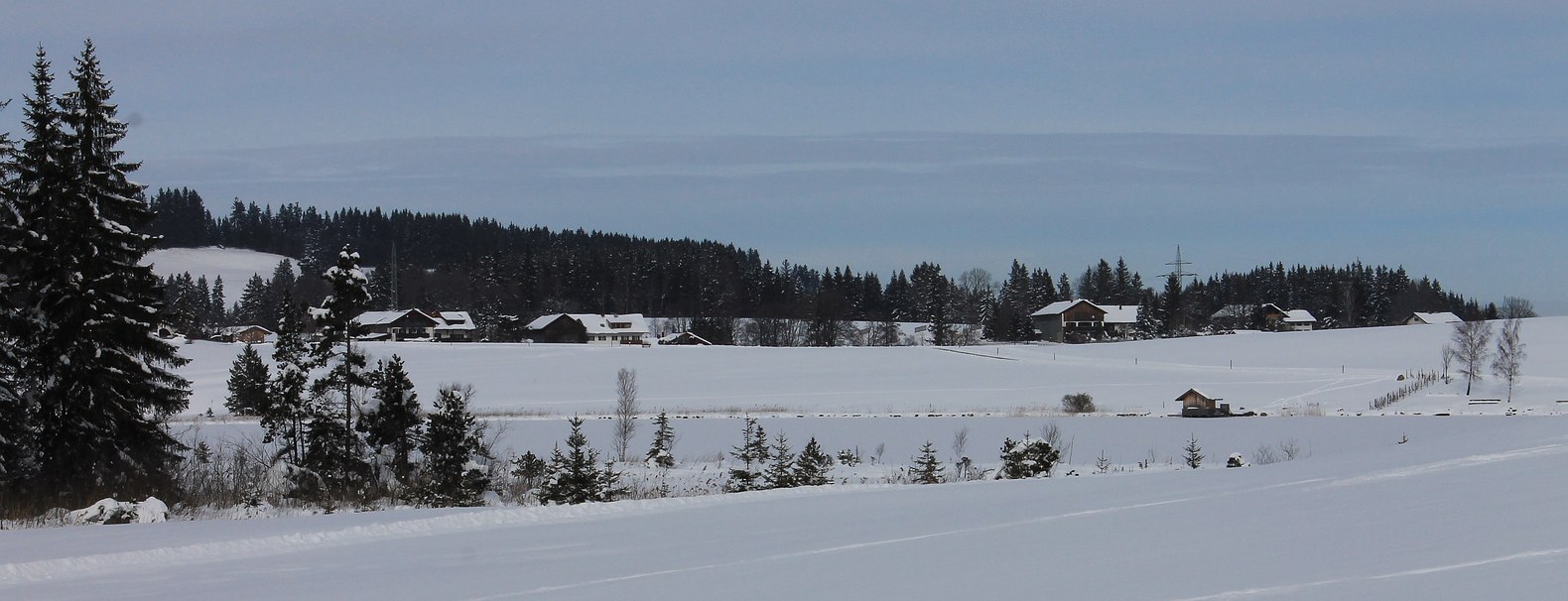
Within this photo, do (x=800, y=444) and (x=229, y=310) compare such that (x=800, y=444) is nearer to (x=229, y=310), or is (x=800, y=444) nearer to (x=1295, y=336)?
(x=1295, y=336)

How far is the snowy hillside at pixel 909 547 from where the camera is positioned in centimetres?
602

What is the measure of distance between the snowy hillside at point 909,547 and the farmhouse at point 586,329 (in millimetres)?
91954

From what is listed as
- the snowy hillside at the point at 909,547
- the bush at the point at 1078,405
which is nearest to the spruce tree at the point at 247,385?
the bush at the point at 1078,405

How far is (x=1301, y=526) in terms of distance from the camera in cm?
749

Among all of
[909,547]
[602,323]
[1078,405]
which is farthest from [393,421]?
[602,323]

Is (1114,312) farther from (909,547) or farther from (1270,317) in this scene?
(909,547)

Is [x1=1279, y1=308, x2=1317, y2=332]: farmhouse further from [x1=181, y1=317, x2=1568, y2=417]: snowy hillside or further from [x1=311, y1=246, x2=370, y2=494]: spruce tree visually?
[x1=311, y1=246, x2=370, y2=494]: spruce tree

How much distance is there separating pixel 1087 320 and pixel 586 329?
50369 mm

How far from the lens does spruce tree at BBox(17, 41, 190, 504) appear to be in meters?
17.4

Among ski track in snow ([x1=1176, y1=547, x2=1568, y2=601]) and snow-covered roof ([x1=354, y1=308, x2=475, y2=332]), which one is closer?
ski track in snow ([x1=1176, y1=547, x2=1568, y2=601])

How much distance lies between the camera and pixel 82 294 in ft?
57.3

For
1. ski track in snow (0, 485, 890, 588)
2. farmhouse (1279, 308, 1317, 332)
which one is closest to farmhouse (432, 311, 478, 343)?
farmhouse (1279, 308, 1317, 332)

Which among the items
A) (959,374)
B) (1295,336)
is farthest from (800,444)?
(1295,336)

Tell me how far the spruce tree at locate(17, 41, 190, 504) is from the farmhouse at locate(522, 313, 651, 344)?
82.1m
